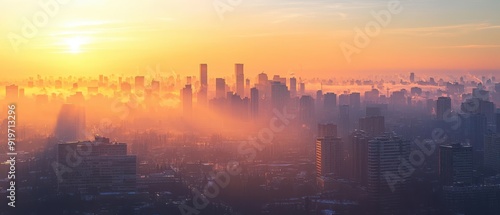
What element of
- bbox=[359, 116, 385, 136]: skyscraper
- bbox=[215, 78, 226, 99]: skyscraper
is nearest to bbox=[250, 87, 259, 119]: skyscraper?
bbox=[215, 78, 226, 99]: skyscraper

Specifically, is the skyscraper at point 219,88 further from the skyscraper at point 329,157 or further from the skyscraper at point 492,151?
the skyscraper at point 492,151

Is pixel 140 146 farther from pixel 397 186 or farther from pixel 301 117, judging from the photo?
pixel 397 186

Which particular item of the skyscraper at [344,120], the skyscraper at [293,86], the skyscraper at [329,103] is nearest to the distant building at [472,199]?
the skyscraper at [344,120]

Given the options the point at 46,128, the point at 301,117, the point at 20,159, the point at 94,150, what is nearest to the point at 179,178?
the point at 94,150

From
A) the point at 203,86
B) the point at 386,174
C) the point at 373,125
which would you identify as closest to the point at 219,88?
the point at 203,86

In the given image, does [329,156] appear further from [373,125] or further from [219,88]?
[219,88]

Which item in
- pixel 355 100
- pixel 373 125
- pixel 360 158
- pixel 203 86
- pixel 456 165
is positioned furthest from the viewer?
pixel 355 100
